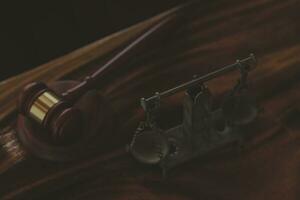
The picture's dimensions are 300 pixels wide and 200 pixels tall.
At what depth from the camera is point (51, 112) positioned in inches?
40.9

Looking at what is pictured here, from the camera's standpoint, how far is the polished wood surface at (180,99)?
106 cm

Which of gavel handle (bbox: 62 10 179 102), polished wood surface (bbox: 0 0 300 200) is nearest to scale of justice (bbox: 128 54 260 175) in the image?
polished wood surface (bbox: 0 0 300 200)

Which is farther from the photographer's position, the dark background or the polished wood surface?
the dark background

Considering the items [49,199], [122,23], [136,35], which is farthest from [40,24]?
[49,199]

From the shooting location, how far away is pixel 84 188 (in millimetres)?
1062

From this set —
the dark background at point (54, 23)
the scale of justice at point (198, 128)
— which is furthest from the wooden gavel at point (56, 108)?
the dark background at point (54, 23)

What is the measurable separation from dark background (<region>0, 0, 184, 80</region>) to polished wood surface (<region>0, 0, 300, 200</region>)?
62 cm

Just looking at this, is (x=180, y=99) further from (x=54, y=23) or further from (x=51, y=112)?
(x=54, y=23)

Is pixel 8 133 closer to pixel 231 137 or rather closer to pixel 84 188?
pixel 84 188

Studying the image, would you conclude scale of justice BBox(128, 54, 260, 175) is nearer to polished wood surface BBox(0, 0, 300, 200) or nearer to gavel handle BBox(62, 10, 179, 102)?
polished wood surface BBox(0, 0, 300, 200)

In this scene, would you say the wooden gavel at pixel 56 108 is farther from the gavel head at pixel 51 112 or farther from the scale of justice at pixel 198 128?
the scale of justice at pixel 198 128

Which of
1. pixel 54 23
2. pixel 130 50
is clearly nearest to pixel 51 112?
pixel 130 50

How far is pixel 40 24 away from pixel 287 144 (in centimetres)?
105

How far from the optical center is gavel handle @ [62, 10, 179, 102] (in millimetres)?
1111
